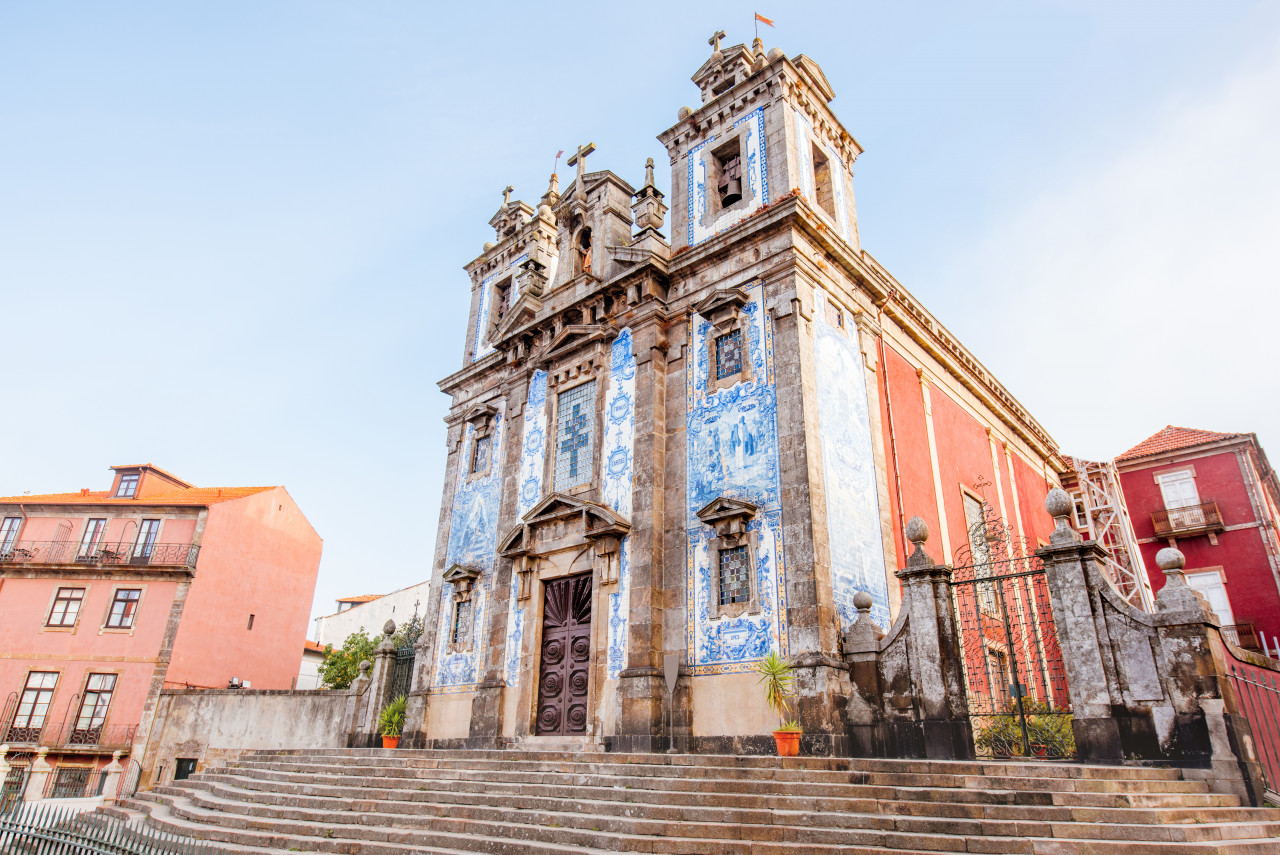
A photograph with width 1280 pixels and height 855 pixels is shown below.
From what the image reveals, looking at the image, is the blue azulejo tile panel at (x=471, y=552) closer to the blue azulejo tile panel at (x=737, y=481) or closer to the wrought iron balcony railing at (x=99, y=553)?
the blue azulejo tile panel at (x=737, y=481)

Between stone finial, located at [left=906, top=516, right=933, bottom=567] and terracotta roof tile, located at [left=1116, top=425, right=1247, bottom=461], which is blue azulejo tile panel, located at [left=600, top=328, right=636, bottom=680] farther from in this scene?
terracotta roof tile, located at [left=1116, top=425, right=1247, bottom=461]

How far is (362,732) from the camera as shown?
1717cm

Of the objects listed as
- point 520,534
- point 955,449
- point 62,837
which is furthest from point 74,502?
point 955,449

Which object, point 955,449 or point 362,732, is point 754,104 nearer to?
point 955,449

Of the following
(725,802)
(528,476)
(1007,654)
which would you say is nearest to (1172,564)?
(725,802)

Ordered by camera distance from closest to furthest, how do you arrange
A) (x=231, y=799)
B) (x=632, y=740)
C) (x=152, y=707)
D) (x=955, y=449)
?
(x=231, y=799), (x=632, y=740), (x=955, y=449), (x=152, y=707)

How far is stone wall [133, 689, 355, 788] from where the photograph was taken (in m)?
18.3

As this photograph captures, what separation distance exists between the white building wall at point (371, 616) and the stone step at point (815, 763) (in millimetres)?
23635

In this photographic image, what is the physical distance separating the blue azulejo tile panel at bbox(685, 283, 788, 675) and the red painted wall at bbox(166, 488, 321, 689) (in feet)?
63.6

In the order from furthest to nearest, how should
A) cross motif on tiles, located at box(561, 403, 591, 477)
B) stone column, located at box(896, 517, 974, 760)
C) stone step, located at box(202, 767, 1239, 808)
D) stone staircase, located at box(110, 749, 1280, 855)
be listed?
cross motif on tiles, located at box(561, 403, 591, 477), stone column, located at box(896, 517, 974, 760), stone step, located at box(202, 767, 1239, 808), stone staircase, located at box(110, 749, 1280, 855)

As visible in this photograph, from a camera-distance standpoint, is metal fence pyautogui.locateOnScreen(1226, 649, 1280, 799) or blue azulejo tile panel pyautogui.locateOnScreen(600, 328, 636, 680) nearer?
metal fence pyautogui.locateOnScreen(1226, 649, 1280, 799)

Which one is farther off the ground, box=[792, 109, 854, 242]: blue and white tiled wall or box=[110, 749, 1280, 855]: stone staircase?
box=[792, 109, 854, 242]: blue and white tiled wall

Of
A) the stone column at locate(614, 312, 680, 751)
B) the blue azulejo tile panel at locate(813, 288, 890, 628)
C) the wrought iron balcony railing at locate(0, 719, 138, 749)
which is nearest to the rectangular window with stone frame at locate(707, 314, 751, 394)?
the stone column at locate(614, 312, 680, 751)

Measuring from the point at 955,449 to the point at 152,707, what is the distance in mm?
23532
